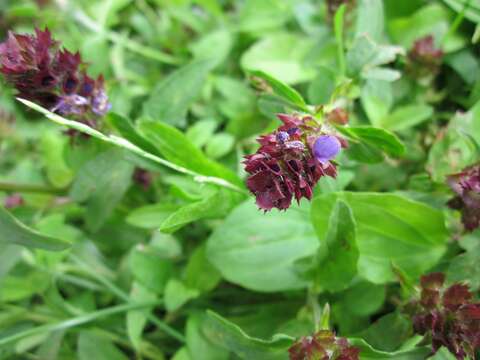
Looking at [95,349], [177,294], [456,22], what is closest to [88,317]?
[95,349]

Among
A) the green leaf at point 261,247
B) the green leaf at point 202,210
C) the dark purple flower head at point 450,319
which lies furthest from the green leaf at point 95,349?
the dark purple flower head at point 450,319

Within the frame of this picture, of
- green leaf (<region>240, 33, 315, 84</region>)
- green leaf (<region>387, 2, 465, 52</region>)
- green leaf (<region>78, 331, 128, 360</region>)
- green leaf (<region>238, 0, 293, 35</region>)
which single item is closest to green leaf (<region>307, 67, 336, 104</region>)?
green leaf (<region>240, 33, 315, 84</region>)

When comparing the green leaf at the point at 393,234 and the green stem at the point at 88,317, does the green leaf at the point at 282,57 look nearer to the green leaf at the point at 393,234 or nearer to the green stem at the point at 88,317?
the green leaf at the point at 393,234

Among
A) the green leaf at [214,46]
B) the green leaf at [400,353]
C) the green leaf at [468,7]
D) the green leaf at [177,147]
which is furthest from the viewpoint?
the green leaf at [214,46]

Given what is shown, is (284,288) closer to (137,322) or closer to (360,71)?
(137,322)

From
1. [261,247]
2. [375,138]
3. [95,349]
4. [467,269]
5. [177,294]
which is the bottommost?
[95,349]

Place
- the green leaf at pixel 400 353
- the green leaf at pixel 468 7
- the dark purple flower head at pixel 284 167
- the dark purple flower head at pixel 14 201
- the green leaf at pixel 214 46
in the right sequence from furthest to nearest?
the green leaf at pixel 214 46
the dark purple flower head at pixel 14 201
the green leaf at pixel 468 7
the green leaf at pixel 400 353
the dark purple flower head at pixel 284 167

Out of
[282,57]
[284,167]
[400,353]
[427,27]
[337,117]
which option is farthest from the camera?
[282,57]

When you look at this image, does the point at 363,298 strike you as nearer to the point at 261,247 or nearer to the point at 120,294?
the point at 261,247
